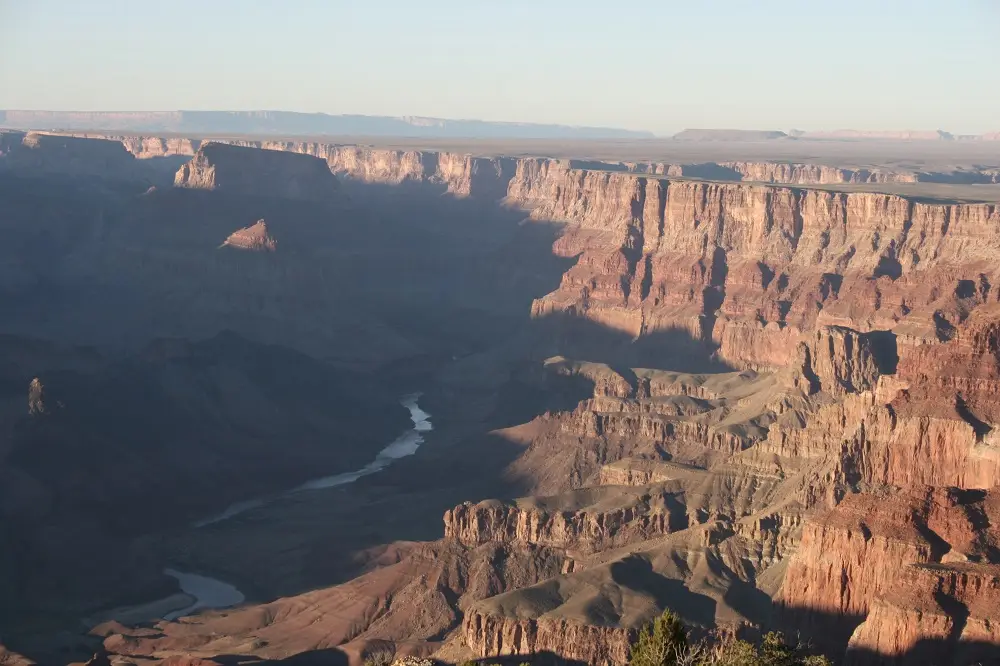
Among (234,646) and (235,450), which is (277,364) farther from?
(234,646)

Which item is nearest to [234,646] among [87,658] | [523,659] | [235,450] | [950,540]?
[87,658]

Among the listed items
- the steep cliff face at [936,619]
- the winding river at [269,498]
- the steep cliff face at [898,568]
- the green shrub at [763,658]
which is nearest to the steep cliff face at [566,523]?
the winding river at [269,498]

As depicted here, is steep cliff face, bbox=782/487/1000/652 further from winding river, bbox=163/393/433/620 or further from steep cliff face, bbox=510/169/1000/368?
steep cliff face, bbox=510/169/1000/368

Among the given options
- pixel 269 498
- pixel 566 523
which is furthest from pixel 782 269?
pixel 566 523

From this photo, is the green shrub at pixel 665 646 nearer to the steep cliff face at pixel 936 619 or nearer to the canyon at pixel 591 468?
the steep cliff face at pixel 936 619

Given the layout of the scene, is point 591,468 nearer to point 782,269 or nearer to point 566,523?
point 566,523

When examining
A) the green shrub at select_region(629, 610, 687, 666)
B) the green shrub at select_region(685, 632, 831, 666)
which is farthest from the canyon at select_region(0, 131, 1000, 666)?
the green shrub at select_region(629, 610, 687, 666)

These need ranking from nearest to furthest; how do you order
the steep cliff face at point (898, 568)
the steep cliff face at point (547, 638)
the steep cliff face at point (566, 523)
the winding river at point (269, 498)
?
the steep cliff face at point (898, 568) < the steep cliff face at point (547, 638) < the steep cliff face at point (566, 523) < the winding river at point (269, 498)
